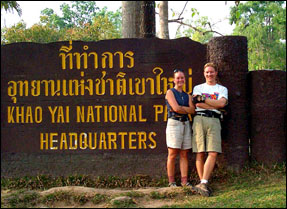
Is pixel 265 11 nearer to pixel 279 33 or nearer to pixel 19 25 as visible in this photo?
pixel 279 33

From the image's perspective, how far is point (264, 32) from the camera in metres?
26.3

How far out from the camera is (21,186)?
5668mm

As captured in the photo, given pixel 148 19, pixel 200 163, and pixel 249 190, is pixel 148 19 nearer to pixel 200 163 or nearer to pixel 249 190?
pixel 200 163

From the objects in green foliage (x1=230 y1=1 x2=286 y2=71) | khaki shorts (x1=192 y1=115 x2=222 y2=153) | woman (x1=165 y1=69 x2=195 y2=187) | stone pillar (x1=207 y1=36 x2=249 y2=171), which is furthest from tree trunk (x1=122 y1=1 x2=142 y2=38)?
green foliage (x1=230 y1=1 x2=286 y2=71)

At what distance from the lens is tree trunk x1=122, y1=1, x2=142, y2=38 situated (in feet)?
25.0

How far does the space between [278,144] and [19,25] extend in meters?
14.8

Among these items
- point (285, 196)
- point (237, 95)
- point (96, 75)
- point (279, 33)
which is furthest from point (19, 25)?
point (279, 33)

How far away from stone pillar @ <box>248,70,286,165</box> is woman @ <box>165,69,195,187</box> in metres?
1.03

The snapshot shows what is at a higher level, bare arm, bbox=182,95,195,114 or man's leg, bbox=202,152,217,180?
bare arm, bbox=182,95,195,114

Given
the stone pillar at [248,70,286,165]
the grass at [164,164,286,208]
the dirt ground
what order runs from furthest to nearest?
1. the stone pillar at [248,70,286,165]
2. the dirt ground
3. the grass at [164,164,286,208]

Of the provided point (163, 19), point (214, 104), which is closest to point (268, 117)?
point (214, 104)

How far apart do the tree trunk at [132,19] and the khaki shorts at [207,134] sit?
2.91 m

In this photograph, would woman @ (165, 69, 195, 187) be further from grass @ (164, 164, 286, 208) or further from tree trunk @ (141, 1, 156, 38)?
tree trunk @ (141, 1, 156, 38)

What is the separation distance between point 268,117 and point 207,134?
3.35 feet
